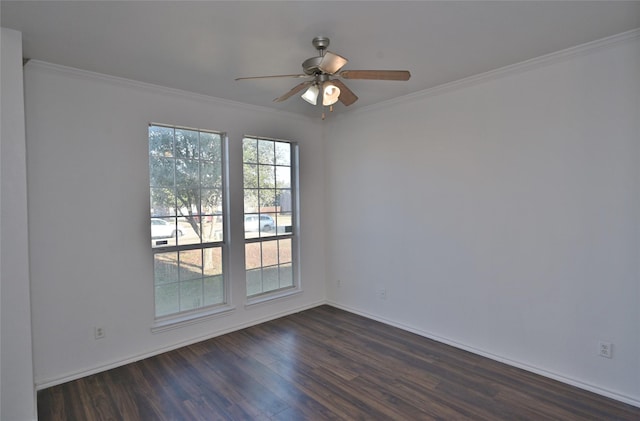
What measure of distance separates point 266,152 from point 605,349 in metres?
3.75

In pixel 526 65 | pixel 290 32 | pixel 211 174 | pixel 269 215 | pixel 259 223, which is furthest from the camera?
pixel 269 215

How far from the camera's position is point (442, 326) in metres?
3.50

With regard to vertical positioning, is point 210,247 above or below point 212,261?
above

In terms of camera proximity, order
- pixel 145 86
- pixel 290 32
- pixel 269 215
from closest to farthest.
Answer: pixel 290 32, pixel 145 86, pixel 269 215

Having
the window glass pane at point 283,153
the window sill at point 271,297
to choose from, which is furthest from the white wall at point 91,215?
the window glass pane at point 283,153

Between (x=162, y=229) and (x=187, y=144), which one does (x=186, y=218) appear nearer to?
(x=162, y=229)

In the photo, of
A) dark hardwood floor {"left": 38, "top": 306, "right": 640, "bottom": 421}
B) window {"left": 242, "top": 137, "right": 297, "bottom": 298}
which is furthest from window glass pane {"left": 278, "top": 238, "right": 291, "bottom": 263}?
dark hardwood floor {"left": 38, "top": 306, "right": 640, "bottom": 421}

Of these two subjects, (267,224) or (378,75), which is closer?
(378,75)

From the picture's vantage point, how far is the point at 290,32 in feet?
7.45

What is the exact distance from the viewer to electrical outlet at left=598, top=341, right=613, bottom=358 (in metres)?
2.49

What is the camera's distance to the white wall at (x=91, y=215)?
2707mm

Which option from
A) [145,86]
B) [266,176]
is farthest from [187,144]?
[266,176]

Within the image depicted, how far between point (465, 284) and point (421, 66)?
2.09 metres

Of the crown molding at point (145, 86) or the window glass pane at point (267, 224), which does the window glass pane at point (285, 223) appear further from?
the crown molding at point (145, 86)
